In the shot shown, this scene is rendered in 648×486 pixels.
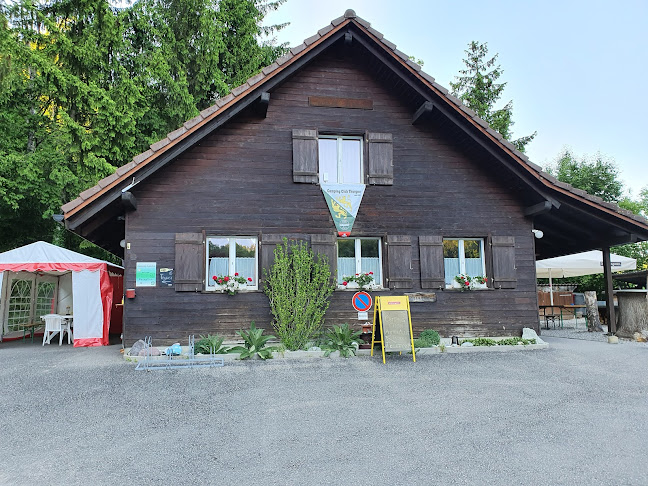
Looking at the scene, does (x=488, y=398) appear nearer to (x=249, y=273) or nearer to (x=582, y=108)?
(x=249, y=273)

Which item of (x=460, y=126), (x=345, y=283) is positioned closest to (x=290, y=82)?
(x=460, y=126)

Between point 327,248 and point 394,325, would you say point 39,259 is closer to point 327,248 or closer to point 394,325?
point 327,248

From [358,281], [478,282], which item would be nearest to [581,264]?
[478,282]

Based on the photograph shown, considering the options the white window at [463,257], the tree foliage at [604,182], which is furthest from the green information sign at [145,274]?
the tree foliage at [604,182]

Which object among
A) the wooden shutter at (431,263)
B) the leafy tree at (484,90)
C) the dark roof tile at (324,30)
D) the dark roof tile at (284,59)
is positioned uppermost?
the leafy tree at (484,90)

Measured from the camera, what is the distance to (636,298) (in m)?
11.4

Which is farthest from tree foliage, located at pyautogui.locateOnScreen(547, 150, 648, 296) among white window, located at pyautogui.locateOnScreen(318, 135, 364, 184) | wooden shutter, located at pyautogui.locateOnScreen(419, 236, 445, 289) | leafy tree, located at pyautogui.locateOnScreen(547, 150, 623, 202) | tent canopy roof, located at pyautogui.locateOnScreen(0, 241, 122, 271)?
tent canopy roof, located at pyautogui.locateOnScreen(0, 241, 122, 271)

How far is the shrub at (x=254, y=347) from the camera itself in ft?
28.0

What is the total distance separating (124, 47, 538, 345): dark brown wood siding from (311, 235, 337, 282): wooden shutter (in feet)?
0.57

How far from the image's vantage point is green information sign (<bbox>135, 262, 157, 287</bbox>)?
9.34m

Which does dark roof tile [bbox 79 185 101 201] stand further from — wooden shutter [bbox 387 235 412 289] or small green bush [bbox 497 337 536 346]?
small green bush [bbox 497 337 536 346]

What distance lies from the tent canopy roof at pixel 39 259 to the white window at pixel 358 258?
6091mm

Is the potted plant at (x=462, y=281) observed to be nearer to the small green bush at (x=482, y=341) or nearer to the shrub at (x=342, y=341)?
the small green bush at (x=482, y=341)

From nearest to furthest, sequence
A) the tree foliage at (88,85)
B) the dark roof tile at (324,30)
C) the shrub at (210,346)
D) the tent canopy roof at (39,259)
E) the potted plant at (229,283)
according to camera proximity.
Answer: the shrub at (210,346), the potted plant at (229,283), the dark roof tile at (324,30), the tent canopy roof at (39,259), the tree foliage at (88,85)
